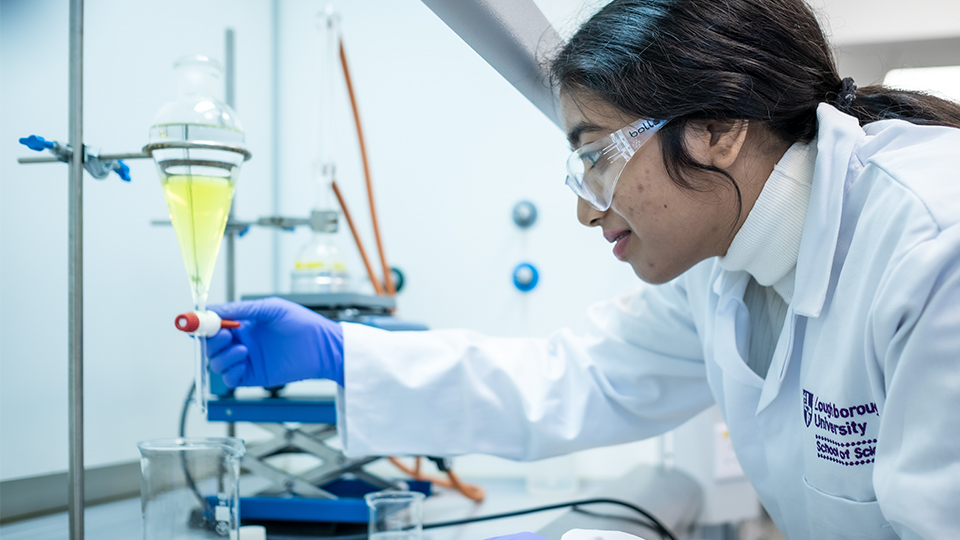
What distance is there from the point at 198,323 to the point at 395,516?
38 cm

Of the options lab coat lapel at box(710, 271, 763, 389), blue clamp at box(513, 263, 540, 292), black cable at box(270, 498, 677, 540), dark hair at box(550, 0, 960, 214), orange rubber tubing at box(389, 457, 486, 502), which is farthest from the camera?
blue clamp at box(513, 263, 540, 292)

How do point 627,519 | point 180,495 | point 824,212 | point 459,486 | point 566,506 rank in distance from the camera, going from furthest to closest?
1. point 459,486
2. point 566,506
3. point 627,519
4. point 824,212
5. point 180,495

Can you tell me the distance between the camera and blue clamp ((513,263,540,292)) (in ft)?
5.78

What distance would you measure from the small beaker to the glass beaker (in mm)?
236

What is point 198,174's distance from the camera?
2.60ft

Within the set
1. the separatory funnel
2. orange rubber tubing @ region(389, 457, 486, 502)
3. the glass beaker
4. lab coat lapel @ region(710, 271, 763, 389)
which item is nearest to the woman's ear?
lab coat lapel @ region(710, 271, 763, 389)

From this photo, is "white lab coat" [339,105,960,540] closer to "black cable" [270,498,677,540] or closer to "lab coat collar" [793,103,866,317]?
"lab coat collar" [793,103,866,317]

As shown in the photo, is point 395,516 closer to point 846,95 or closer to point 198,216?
point 198,216

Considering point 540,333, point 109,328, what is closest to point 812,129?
point 540,333

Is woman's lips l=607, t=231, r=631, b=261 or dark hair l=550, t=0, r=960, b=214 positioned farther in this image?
woman's lips l=607, t=231, r=631, b=261

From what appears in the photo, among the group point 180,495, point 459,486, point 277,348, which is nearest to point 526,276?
point 459,486

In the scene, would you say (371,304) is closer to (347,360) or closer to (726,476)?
(347,360)

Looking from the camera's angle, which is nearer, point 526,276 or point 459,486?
point 459,486

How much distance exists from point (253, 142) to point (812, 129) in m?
1.47
